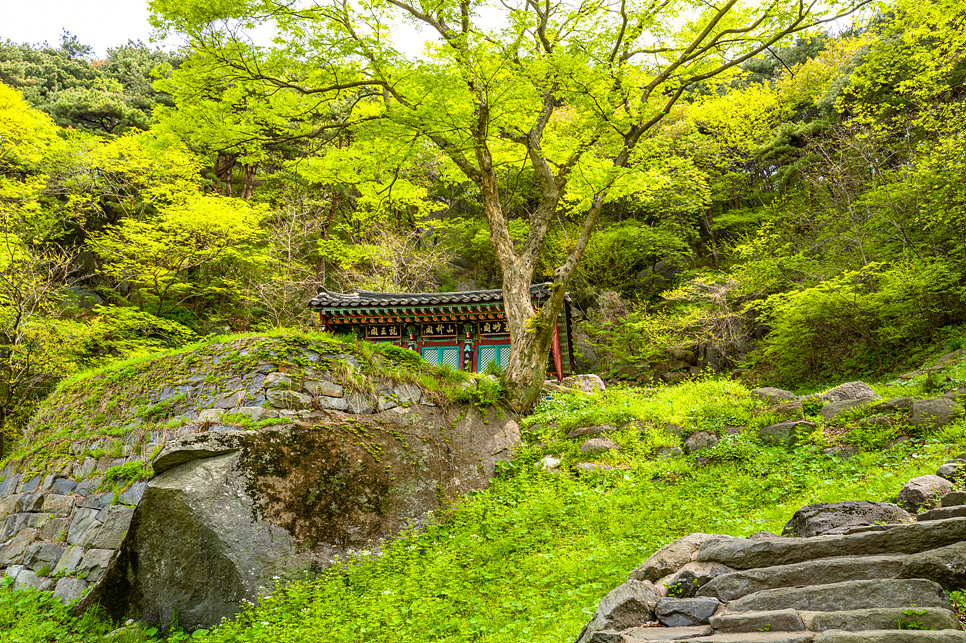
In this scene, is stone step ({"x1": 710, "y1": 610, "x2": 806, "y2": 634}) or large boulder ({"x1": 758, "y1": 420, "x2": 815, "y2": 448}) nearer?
stone step ({"x1": 710, "y1": 610, "x2": 806, "y2": 634})

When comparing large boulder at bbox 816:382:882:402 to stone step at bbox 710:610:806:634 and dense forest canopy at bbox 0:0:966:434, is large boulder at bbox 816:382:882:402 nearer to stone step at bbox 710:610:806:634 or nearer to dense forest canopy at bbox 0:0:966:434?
dense forest canopy at bbox 0:0:966:434

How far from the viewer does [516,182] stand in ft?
49.3

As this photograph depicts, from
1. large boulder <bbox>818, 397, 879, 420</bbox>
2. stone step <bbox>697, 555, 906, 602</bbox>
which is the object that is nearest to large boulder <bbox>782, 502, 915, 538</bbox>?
stone step <bbox>697, 555, 906, 602</bbox>

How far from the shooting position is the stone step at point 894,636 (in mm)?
2363

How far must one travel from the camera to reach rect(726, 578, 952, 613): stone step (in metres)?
2.95

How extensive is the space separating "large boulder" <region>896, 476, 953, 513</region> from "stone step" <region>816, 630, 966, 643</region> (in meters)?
2.98

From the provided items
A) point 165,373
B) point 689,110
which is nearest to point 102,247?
point 165,373

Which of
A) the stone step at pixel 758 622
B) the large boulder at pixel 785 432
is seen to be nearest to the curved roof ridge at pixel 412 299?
the large boulder at pixel 785 432

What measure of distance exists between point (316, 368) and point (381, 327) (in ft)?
31.2

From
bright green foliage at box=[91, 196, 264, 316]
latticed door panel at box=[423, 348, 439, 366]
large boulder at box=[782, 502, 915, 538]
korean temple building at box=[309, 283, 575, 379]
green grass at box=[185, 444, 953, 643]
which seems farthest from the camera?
bright green foliage at box=[91, 196, 264, 316]

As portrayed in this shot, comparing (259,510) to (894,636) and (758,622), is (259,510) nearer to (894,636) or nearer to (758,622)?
(758,622)

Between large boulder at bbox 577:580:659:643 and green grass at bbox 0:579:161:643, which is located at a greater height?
large boulder at bbox 577:580:659:643

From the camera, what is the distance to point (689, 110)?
976 inches

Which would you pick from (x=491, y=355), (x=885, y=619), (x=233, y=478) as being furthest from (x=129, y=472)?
(x=491, y=355)
